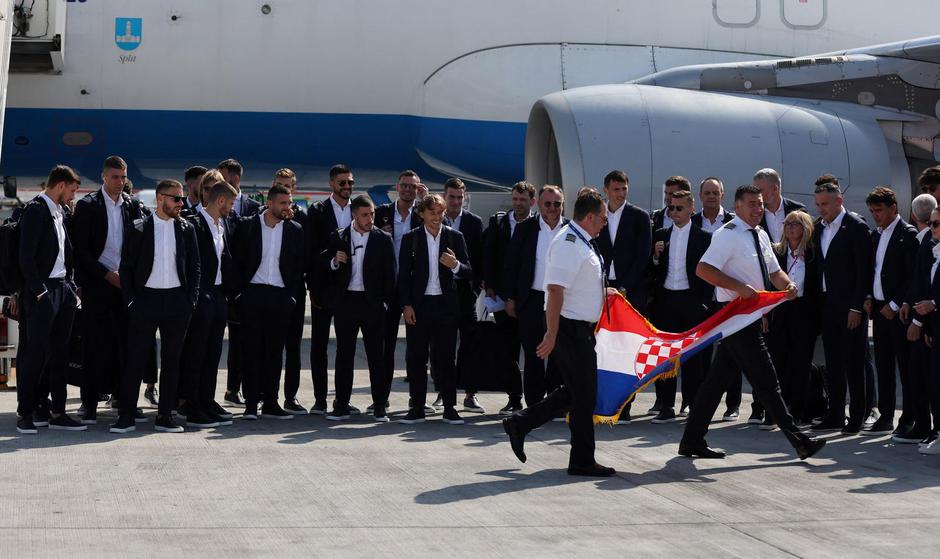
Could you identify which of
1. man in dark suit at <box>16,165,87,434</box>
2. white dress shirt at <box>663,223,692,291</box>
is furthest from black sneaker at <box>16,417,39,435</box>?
white dress shirt at <box>663,223,692,291</box>

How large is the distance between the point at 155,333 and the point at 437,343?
1.87m

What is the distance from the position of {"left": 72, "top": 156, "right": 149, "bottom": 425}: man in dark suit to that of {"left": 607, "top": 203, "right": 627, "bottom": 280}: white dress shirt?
3086mm

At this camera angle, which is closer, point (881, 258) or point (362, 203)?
point (881, 258)

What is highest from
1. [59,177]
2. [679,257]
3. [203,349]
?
[59,177]

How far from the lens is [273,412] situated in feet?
27.7

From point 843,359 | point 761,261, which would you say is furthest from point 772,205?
point 761,261

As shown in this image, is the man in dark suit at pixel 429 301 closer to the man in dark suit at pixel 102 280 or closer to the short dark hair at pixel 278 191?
the short dark hair at pixel 278 191

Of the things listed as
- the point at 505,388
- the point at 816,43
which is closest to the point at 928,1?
the point at 816,43

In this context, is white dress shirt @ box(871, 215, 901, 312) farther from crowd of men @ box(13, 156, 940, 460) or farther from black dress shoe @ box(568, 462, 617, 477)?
black dress shoe @ box(568, 462, 617, 477)

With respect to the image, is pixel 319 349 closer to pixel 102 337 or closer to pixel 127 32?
pixel 102 337

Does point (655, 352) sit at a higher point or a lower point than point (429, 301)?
lower

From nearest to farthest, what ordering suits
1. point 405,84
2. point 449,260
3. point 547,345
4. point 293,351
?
point 547,345
point 449,260
point 293,351
point 405,84

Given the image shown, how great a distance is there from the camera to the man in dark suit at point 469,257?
9.04m

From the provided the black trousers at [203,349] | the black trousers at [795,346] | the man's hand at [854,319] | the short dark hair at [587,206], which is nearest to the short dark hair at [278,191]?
the black trousers at [203,349]
